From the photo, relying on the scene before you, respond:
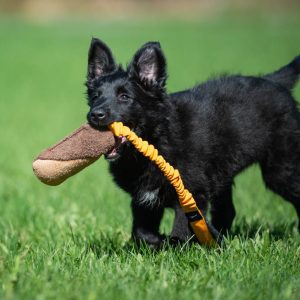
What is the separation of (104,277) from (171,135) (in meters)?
1.50

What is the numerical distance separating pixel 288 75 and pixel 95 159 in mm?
2463

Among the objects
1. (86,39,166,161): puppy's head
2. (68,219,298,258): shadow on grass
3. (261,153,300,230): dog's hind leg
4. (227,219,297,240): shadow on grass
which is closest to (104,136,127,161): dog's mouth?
(86,39,166,161): puppy's head

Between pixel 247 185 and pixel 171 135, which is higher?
pixel 171 135

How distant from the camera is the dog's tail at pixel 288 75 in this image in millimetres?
5855

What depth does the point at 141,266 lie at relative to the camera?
3.92 metres

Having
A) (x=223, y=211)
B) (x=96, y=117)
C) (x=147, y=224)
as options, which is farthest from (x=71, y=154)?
(x=223, y=211)

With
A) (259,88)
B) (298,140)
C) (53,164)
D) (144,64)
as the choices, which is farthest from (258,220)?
(53,164)

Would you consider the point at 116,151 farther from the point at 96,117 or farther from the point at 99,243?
the point at 99,243

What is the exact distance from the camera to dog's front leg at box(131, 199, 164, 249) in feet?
15.9

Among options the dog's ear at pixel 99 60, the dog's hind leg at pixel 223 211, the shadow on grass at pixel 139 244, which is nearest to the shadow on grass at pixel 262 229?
the shadow on grass at pixel 139 244

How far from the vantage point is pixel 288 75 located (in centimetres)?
590

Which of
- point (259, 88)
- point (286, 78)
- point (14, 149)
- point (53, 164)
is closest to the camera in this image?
point (53, 164)

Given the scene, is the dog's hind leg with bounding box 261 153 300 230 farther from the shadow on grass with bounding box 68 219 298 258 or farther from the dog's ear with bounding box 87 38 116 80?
the dog's ear with bounding box 87 38 116 80

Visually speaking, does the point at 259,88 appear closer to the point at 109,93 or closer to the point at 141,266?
the point at 109,93
